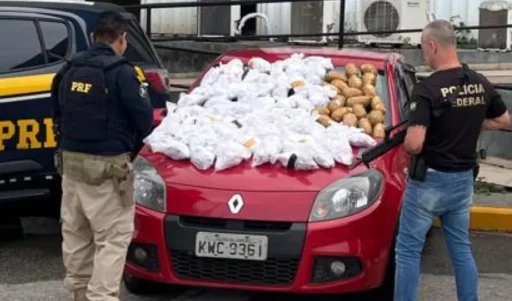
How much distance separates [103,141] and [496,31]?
11.6m

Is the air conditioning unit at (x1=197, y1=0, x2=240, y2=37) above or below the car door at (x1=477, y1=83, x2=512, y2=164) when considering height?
above

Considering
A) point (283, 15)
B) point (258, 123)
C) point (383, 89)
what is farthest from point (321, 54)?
point (283, 15)

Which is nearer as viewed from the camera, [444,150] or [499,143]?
[444,150]

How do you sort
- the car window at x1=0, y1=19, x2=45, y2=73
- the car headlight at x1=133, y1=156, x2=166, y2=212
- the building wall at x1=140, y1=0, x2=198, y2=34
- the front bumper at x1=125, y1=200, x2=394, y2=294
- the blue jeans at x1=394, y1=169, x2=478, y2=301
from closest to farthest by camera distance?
the blue jeans at x1=394, y1=169, x2=478, y2=301
the front bumper at x1=125, y1=200, x2=394, y2=294
the car headlight at x1=133, y1=156, x2=166, y2=212
the car window at x1=0, y1=19, x2=45, y2=73
the building wall at x1=140, y1=0, x2=198, y2=34

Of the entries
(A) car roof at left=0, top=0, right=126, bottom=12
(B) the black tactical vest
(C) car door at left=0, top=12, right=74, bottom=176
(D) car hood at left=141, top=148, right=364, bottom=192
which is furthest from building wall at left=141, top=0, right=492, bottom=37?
(B) the black tactical vest

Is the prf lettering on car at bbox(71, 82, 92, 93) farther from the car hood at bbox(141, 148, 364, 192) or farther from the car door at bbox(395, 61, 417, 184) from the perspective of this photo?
the car door at bbox(395, 61, 417, 184)

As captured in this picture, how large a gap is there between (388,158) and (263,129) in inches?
30.3

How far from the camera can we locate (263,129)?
604cm

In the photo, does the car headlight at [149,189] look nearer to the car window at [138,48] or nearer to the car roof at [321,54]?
the car roof at [321,54]

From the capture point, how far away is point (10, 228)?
301 inches

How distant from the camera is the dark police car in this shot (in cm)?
656

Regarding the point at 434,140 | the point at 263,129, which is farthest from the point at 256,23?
the point at 434,140

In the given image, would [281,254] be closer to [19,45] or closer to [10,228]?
[19,45]

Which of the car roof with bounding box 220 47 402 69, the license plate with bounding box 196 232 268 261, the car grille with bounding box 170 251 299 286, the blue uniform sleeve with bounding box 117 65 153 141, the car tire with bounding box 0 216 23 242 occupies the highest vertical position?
the car roof with bounding box 220 47 402 69
